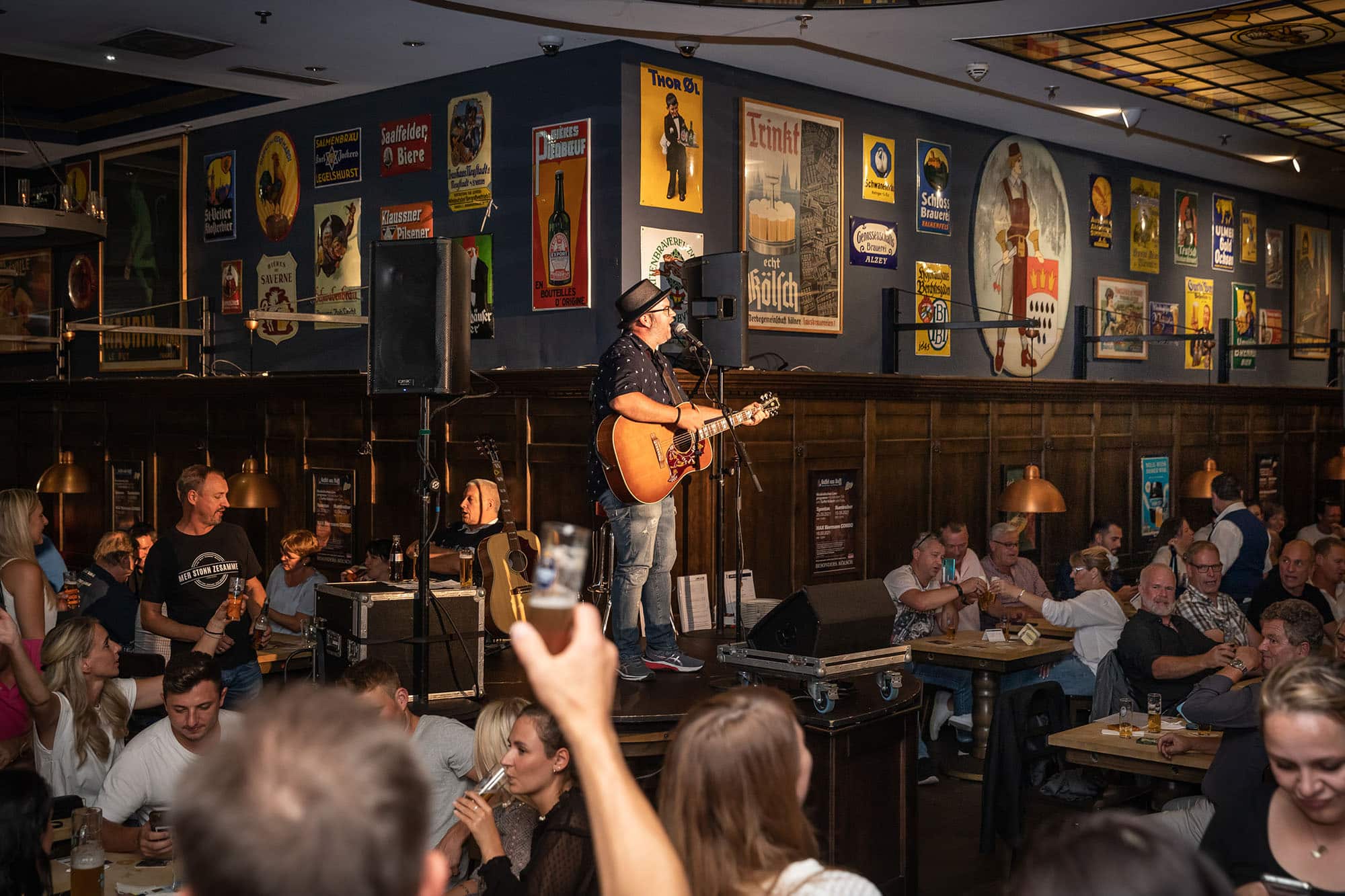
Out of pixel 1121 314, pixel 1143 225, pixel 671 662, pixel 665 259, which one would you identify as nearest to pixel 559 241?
pixel 665 259

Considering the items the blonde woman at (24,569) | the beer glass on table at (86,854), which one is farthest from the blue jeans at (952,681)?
the beer glass on table at (86,854)

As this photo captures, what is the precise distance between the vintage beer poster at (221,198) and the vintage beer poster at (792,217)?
4.67m

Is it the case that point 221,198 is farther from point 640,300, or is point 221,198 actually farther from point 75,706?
point 75,706

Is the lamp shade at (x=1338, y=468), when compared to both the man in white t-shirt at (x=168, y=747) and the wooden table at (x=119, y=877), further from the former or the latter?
the wooden table at (x=119, y=877)

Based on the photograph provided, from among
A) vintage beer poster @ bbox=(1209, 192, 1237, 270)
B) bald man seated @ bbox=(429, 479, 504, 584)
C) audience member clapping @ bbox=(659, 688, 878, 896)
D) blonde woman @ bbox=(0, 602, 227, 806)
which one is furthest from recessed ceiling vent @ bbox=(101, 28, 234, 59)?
vintage beer poster @ bbox=(1209, 192, 1237, 270)

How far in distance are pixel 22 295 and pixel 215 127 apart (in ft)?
13.4

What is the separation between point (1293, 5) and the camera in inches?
318

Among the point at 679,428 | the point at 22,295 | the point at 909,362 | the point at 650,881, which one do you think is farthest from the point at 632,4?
the point at 22,295

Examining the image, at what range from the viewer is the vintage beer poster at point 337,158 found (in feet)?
32.0

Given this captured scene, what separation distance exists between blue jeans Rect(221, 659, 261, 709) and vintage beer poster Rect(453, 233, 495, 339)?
3.10 m

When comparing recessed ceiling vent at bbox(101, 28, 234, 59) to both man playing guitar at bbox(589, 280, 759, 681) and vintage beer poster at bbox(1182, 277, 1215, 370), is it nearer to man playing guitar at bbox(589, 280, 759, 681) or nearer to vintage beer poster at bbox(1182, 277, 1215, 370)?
man playing guitar at bbox(589, 280, 759, 681)

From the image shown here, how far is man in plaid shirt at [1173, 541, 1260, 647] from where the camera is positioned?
7.12 m

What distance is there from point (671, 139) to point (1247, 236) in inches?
362

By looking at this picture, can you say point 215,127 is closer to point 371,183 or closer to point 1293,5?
point 371,183
